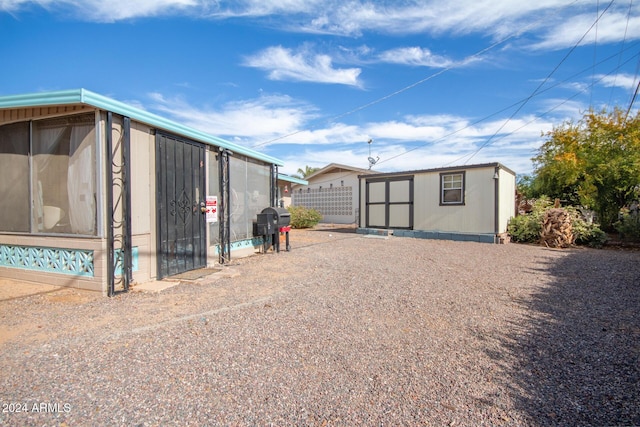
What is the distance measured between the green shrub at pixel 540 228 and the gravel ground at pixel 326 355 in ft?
19.3

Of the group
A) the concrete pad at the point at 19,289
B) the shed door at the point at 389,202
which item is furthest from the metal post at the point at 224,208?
the shed door at the point at 389,202

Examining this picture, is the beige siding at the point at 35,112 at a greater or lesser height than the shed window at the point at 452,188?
greater

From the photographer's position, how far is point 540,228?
1064 cm

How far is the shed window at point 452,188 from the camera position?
1148 centimetres

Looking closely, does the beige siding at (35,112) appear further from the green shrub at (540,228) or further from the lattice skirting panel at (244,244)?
the green shrub at (540,228)

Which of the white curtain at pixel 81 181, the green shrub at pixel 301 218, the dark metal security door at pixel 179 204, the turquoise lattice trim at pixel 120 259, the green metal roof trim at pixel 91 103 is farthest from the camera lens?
the green shrub at pixel 301 218

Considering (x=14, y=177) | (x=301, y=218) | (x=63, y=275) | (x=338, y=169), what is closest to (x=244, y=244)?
(x=63, y=275)

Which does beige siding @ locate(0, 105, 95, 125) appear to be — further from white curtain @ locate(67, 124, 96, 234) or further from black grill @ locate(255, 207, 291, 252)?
black grill @ locate(255, 207, 291, 252)

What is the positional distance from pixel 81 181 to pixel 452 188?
34.5 feet

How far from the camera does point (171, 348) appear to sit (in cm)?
285

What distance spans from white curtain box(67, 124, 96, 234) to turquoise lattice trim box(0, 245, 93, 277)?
356mm

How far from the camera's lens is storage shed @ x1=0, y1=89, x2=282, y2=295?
4.43 m

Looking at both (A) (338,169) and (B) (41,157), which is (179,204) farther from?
(A) (338,169)

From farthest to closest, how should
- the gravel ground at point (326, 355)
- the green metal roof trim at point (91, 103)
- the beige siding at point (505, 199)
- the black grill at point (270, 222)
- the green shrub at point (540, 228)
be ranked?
the beige siding at point (505, 199)
the green shrub at point (540, 228)
the black grill at point (270, 222)
the green metal roof trim at point (91, 103)
the gravel ground at point (326, 355)
